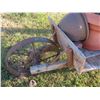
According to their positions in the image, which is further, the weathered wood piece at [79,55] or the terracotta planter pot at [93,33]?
the terracotta planter pot at [93,33]

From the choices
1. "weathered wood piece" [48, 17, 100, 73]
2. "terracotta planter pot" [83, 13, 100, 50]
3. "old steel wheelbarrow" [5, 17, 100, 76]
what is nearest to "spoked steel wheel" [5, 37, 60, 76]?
"old steel wheelbarrow" [5, 17, 100, 76]

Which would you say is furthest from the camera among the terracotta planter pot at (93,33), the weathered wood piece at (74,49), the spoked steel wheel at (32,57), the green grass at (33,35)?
the green grass at (33,35)

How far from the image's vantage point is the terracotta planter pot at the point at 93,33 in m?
2.48

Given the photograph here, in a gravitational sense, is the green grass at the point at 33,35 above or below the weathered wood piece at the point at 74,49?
below

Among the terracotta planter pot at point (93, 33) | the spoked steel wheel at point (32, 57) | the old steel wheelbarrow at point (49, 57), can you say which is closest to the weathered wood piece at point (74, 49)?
the old steel wheelbarrow at point (49, 57)

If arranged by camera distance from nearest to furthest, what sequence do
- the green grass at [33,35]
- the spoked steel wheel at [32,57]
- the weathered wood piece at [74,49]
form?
1. the weathered wood piece at [74,49]
2. the spoked steel wheel at [32,57]
3. the green grass at [33,35]

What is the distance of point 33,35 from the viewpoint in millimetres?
3369

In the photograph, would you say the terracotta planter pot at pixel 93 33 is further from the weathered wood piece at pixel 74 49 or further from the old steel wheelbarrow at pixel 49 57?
the weathered wood piece at pixel 74 49

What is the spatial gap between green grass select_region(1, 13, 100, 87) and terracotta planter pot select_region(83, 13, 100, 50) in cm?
32

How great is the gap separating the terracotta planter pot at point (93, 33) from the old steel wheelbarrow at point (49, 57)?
2.6 inches

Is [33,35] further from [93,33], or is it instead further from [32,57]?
[93,33]

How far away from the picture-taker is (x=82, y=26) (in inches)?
99.6
